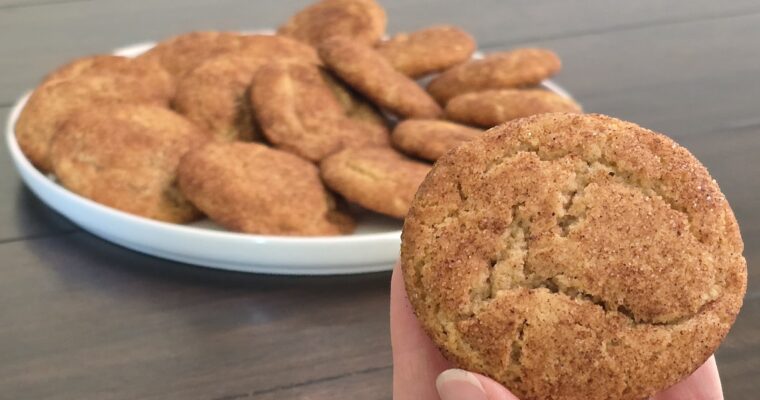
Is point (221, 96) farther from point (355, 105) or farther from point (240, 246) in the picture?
point (240, 246)

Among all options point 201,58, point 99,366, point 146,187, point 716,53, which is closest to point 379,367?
point 99,366

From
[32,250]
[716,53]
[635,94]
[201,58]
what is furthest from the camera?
[716,53]

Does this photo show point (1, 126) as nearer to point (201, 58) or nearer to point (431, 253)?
point (201, 58)

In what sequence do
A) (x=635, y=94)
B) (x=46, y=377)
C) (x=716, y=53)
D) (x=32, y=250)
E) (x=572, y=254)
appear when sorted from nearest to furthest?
1. (x=572, y=254)
2. (x=46, y=377)
3. (x=32, y=250)
4. (x=635, y=94)
5. (x=716, y=53)

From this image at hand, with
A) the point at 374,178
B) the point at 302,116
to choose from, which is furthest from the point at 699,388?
the point at 302,116

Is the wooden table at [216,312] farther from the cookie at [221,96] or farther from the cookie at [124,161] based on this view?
the cookie at [221,96]

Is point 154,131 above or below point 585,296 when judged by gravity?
below
